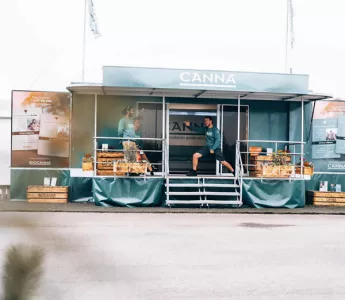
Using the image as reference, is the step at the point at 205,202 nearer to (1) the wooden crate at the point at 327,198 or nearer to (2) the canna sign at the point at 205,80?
(2) the canna sign at the point at 205,80

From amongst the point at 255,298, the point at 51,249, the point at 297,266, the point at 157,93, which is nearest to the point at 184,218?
the point at 157,93

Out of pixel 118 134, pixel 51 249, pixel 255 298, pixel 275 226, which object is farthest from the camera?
pixel 118 134

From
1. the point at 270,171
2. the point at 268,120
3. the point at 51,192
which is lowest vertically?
the point at 51,192

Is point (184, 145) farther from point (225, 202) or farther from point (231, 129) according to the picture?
point (225, 202)

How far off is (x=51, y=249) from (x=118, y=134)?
13723 millimetres

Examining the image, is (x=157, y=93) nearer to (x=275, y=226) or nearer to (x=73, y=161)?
(x=73, y=161)

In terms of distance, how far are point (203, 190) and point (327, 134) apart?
177 inches

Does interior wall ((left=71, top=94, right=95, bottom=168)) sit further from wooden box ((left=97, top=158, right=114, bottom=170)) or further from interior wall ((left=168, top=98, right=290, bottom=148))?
interior wall ((left=168, top=98, right=290, bottom=148))

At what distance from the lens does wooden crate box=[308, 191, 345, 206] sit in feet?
49.6

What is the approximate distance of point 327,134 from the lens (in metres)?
16.0

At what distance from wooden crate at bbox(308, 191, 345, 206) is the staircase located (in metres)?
2.53

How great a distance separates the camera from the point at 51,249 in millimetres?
718

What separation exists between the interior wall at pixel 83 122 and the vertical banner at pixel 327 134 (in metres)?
6.28

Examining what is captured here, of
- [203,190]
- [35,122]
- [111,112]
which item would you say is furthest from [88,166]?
[203,190]
